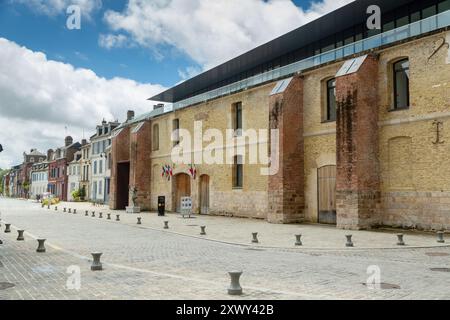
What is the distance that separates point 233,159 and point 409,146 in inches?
443

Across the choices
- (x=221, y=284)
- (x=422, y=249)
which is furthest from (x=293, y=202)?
(x=221, y=284)

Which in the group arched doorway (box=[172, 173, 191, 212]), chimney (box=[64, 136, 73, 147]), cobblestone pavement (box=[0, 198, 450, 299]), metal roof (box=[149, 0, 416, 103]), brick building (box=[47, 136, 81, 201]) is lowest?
cobblestone pavement (box=[0, 198, 450, 299])

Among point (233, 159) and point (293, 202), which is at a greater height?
point (233, 159)

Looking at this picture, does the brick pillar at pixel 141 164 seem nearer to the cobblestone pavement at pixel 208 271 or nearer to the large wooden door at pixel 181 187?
the large wooden door at pixel 181 187

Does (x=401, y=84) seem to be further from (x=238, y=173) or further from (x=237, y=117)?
(x=238, y=173)

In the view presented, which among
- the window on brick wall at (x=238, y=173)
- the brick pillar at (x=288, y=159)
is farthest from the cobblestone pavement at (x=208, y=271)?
the window on brick wall at (x=238, y=173)

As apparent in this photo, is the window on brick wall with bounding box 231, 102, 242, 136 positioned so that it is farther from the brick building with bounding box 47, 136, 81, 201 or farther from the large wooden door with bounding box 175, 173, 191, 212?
the brick building with bounding box 47, 136, 81, 201

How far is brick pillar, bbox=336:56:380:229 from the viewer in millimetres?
17312

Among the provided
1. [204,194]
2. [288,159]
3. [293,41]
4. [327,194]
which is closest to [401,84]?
[327,194]

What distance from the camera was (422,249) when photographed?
1196 centimetres

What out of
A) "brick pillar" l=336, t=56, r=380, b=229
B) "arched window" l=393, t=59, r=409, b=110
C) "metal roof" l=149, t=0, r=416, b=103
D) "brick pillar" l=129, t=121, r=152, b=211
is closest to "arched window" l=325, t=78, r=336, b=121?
"brick pillar" l=336, t=56, r=380, b=229

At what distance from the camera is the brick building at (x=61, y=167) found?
70.0 metres

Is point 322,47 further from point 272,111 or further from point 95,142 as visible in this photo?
point 95,142

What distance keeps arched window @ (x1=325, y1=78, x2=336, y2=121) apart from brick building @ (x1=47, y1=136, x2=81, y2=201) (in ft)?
190
